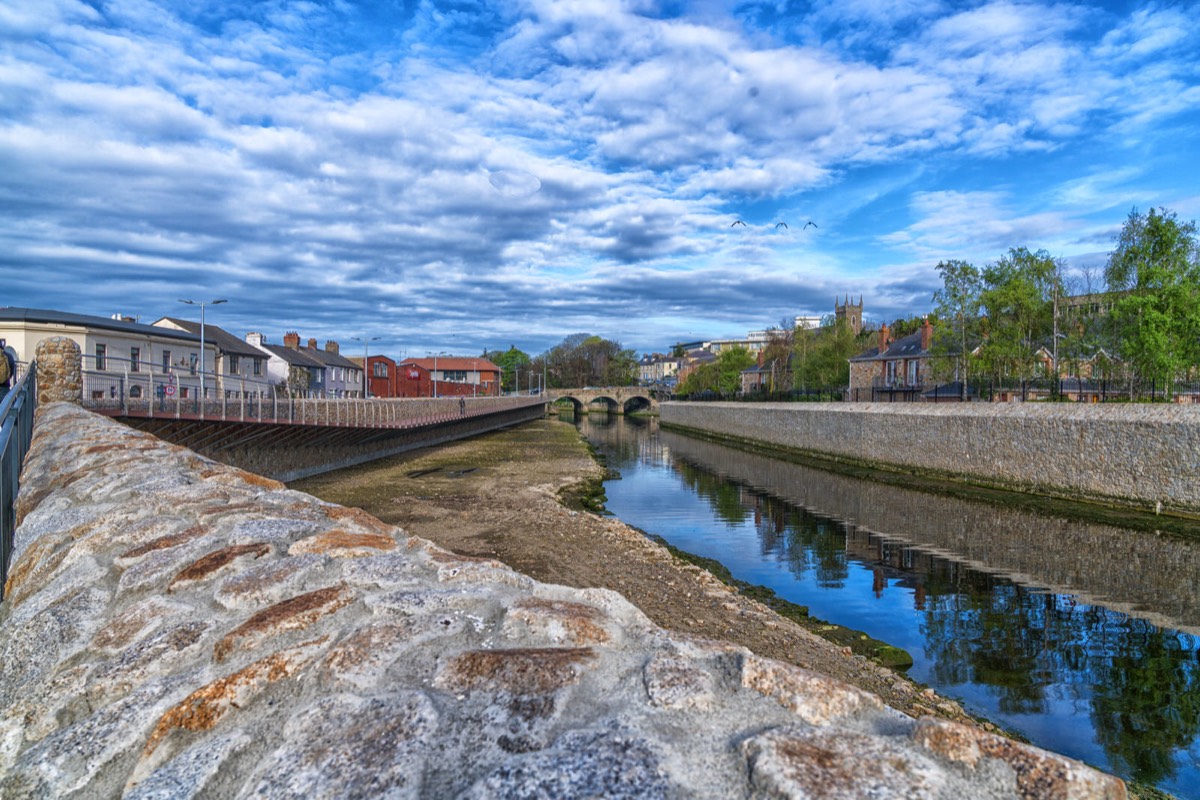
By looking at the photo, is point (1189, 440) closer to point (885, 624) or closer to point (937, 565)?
point (937, 565)

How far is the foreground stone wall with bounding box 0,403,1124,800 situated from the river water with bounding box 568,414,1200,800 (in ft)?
25.1

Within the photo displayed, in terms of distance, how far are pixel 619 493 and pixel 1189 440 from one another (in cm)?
1774

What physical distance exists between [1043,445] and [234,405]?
2750 cm

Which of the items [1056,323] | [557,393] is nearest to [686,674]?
[1056,323]

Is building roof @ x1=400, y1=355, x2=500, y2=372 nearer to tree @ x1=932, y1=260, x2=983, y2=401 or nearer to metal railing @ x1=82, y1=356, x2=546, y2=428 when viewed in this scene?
metal railing @ x1=82, y1=356, x2=546, y2=428

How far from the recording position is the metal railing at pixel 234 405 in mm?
19531

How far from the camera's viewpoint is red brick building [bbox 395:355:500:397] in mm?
83375

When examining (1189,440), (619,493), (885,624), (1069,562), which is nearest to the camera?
(885,624)

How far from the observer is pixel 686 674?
2.08 meters

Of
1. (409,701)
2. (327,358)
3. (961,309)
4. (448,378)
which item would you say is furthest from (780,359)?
(409,701)

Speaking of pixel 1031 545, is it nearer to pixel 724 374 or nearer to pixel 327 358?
pixel 327 358

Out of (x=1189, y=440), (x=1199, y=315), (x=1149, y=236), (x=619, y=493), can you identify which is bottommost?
(x=619, y=493)

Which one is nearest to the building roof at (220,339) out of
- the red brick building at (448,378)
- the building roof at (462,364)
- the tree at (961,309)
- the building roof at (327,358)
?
the building roof at (327,358)

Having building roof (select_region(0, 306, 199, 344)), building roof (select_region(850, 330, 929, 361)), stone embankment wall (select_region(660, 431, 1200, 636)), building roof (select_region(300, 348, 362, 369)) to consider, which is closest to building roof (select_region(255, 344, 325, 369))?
building roof (select_region(300, 348, 362, 369))
